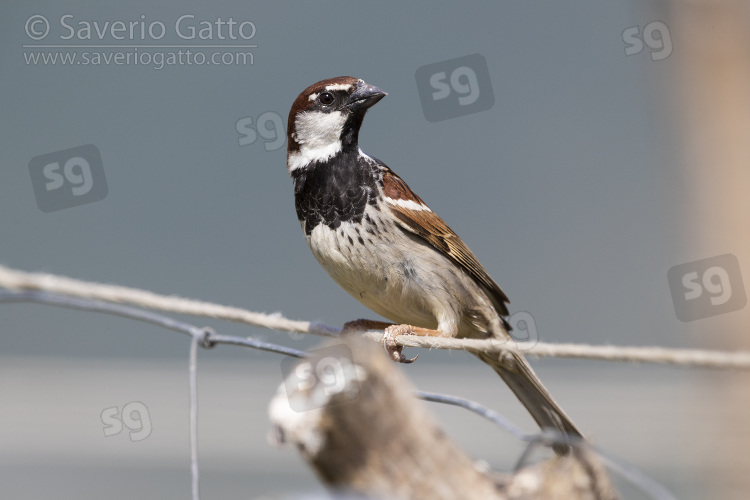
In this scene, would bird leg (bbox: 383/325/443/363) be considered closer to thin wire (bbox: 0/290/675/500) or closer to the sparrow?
the sparrow

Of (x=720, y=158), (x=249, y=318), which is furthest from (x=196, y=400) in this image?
(x=720, y=158)

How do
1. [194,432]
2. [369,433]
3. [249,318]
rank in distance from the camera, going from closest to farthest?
[369,433]
[194,432]
[249,318]

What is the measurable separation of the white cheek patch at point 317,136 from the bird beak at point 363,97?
6 centimetres

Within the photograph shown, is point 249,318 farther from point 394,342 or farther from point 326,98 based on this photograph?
point 326,98

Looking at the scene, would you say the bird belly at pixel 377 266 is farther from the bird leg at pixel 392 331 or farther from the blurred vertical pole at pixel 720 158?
the blurred vertical pole at pixel 720 158

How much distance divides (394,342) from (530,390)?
520 mm

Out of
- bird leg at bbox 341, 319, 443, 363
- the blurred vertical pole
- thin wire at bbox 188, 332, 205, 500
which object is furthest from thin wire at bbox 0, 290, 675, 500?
the blurred vertical pole

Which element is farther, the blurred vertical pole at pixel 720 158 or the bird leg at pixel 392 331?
the blurred vertical pole at pixel 720 158

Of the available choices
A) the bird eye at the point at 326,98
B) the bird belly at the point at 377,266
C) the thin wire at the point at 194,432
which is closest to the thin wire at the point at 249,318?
the thin wire at the point at 194,432

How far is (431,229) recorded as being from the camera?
2.93m

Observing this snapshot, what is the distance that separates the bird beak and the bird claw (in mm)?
806

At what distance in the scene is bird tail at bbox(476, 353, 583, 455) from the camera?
2.70 m

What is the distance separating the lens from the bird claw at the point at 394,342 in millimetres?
2734

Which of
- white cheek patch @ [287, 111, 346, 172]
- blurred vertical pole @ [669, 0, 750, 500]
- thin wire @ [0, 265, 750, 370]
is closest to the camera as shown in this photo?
thin wire @ [0, 265, 750, 370]
